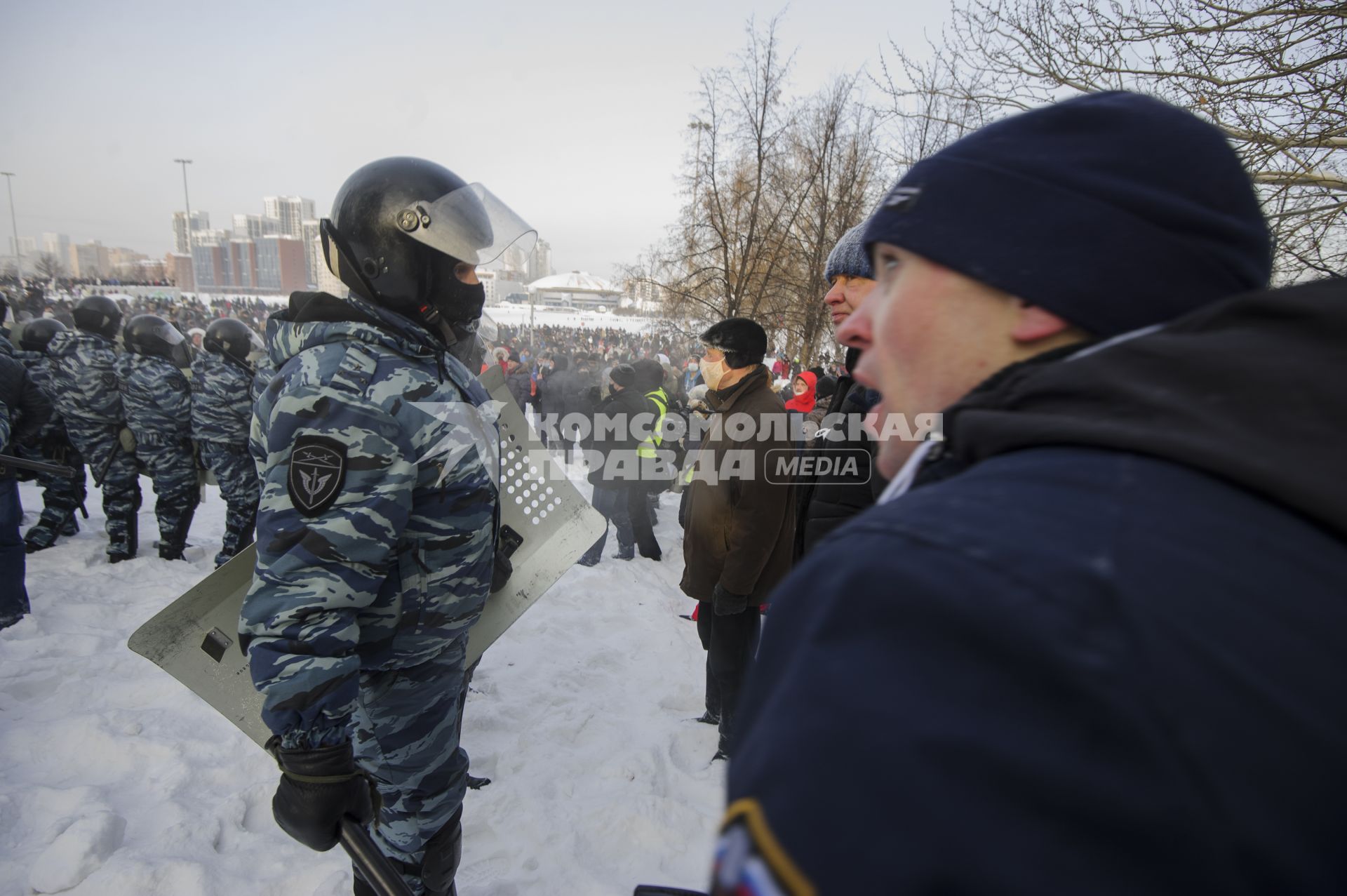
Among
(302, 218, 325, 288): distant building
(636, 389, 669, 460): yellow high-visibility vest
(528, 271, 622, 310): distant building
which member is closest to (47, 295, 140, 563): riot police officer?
(302, 218, 325, 288): distant building

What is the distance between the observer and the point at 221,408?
6.04 m

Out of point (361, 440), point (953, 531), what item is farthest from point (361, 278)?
point (953, 531)

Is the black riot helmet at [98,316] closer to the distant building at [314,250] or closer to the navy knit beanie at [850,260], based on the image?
the distant building at [314,250]

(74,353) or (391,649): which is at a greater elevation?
(74,353)

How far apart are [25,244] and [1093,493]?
19357 centimetres

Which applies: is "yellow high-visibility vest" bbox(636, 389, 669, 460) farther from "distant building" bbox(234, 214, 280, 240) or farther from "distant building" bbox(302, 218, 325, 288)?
"distant building" bbox(234, 214, 280, 240)

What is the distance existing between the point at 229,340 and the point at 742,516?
5.66m

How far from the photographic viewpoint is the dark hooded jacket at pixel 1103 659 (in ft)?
1.26

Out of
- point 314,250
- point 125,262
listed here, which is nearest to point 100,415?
point 314,250

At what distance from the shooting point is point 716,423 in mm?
3646

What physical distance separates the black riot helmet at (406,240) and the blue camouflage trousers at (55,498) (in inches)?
257

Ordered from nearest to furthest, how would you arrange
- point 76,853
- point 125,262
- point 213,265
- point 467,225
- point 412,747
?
point 412,747 → point 467,225 → point 76,853 → point 213,265 → point 125,262

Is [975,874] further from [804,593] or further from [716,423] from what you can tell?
[716,423]

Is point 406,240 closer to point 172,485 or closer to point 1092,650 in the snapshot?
point 1092,650
